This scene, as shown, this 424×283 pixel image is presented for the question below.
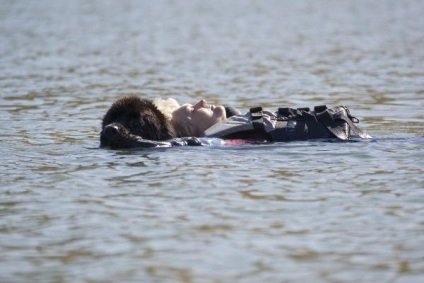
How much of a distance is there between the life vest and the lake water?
8.6 inches

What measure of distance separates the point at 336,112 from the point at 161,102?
1766mm

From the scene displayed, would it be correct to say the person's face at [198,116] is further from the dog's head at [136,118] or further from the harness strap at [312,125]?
the harness strap at [312,125]

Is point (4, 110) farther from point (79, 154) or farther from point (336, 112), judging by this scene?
point (336, 112)

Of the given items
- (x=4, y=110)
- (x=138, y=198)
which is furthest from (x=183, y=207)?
(x=4, y=110)

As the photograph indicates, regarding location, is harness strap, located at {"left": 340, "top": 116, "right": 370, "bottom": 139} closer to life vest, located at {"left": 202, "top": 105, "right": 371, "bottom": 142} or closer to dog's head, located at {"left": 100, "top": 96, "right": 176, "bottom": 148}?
life vest, located at {"left": 202, "top": 105, "right": 371, "bottom": 142}

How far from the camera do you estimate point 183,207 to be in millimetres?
7586

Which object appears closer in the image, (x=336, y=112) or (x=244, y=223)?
(x=244, y=223)

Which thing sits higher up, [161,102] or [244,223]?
[161,102]

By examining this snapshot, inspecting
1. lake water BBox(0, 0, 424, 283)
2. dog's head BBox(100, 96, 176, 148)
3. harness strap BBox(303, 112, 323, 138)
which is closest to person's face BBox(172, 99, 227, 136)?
dog's head BBox(100, 96, 176, 148)

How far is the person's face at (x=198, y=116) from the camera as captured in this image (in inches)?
411

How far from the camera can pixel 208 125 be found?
10.5m

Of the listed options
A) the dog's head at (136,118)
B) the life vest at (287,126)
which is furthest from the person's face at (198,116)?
the dog's head at (136,118)

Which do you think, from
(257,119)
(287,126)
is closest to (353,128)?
(287,126)

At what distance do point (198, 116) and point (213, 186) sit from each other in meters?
2.22
